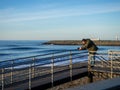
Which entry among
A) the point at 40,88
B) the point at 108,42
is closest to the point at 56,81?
the point at 40,88

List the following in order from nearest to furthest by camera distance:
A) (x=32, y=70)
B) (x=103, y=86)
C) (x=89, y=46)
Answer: (x=103, y=86) < (x=32, y=70) < (x=89, y=46)

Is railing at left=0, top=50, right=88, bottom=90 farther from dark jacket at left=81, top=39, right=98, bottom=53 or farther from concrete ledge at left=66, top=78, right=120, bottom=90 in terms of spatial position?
concrete ledge at left=66, top=78, right=120, bottom=90

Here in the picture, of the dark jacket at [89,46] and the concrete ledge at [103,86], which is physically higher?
the dark jacket at [89,46]

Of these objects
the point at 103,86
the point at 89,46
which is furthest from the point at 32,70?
the point at 103,86

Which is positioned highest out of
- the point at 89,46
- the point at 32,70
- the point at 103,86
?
the point at 89,46

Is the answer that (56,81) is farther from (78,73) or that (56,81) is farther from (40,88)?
(78,73)

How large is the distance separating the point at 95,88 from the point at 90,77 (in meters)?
6.53

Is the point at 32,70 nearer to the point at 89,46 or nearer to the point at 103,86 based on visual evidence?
the point at 89,46

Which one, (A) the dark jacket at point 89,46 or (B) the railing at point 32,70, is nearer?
(B) the railing at point 32,70

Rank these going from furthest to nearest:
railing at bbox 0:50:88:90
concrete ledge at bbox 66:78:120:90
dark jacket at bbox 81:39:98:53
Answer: dark jacket at bbox 81:39:98:53 < railing at bbox 0:50:88:90 < concrete ledge at bbox 66:78:120:90

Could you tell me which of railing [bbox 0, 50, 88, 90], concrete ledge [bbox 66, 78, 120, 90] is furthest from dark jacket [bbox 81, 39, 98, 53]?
concrete ledge [bbox 66, 78, 120, 90]

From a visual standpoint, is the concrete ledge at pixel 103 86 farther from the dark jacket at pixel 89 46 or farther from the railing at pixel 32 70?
the dark jacket at pixel 89 46

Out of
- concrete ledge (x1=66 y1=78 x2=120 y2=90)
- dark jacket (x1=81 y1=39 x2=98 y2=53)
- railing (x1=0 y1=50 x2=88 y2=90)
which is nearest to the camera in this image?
concrete ledge (x1=66 y1=78 x2=120 y2=90)

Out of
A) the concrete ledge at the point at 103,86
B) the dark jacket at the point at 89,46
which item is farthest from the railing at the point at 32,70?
the concrete ledge at the point at 103,86
